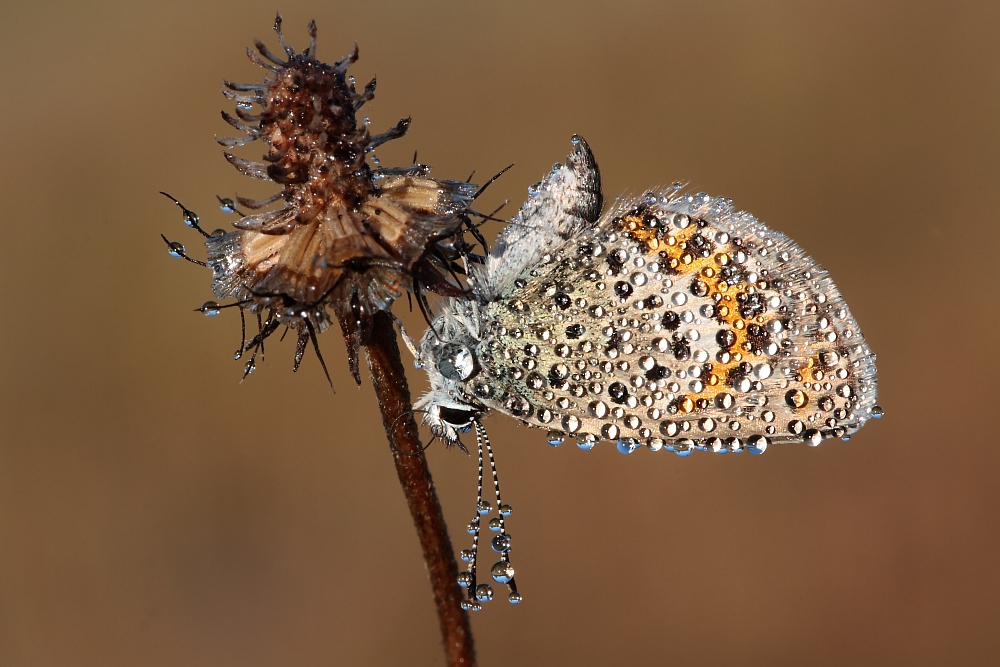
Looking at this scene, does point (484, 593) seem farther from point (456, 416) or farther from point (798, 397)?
point (798, 397)

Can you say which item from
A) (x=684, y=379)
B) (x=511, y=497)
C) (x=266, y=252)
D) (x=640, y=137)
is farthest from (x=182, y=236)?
(x=684, y=379)

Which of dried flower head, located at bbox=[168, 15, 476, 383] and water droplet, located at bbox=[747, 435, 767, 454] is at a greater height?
dried flower head, located at bbox=[168, 15, 476, 383]

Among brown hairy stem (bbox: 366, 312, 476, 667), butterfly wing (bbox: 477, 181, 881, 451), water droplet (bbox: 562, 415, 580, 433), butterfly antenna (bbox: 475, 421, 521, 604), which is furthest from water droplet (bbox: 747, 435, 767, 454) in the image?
brown hairy stem (bbox: 366, 312, 476, 667)

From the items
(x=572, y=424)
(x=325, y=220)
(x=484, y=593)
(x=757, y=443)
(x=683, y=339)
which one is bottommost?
(x=484, y=593)

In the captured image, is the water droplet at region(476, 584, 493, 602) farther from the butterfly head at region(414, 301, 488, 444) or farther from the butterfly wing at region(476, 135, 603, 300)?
the butterfly wing at region(476, 135, 603, 300)

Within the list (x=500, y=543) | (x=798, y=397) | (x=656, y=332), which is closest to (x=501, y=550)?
(x=500, y=543)

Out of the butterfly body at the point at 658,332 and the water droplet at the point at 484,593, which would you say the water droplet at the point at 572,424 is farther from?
the water droplet at the point at 484,593

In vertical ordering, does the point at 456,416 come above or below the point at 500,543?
above
